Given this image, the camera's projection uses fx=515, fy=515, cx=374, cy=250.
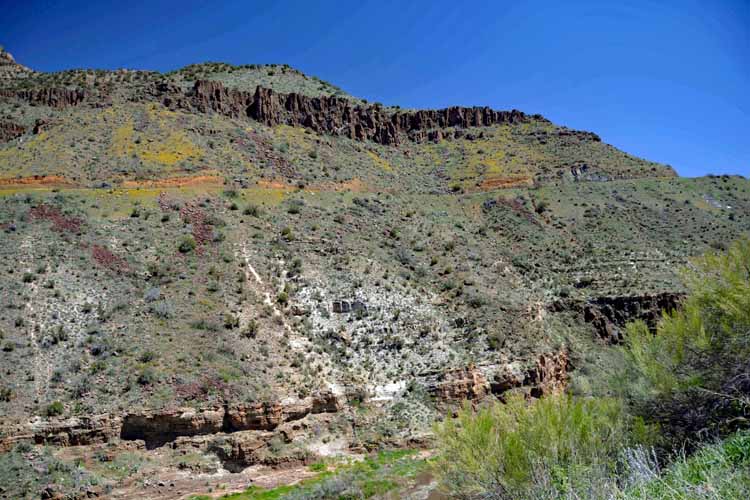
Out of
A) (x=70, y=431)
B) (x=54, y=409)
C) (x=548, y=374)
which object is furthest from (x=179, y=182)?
(x=548, y=374)

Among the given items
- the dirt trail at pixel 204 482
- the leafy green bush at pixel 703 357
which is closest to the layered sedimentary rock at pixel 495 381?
the dirt trail at pixel 204 482

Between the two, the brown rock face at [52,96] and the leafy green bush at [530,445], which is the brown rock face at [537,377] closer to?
the leafy green bush at [530,445]

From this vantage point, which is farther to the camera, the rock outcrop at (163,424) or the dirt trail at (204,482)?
the rock outcrop at (163,424)

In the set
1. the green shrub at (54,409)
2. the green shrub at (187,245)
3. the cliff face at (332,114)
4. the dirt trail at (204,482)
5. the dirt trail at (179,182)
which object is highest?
the cliff face at (332,114)

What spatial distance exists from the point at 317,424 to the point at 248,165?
2908cm

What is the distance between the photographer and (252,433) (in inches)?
914

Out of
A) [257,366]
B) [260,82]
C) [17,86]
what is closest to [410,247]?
[257,366]

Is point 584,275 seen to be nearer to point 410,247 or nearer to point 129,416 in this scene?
point 410,247

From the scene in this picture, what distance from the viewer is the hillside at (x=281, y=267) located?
22875 millimetres

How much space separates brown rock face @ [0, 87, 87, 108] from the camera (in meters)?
52.2

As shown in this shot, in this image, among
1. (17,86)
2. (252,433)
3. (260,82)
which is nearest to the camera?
(252,433)

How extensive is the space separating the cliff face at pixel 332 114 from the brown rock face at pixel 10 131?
1339 centimetres

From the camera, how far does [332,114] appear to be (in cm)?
6228

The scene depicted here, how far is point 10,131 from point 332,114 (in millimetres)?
32447
